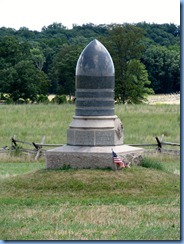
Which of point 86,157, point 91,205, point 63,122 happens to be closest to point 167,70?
point 63,122

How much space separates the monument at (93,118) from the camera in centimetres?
1842

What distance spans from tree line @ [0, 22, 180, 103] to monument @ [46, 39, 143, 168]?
2718 cm

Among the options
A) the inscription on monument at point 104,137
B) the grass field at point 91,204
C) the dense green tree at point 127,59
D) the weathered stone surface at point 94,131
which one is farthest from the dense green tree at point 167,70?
the inscription on monument at point 104,137

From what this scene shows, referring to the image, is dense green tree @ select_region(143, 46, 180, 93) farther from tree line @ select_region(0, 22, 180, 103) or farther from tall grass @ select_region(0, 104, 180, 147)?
tall grass @ select_region(0, 104, 180, 147)

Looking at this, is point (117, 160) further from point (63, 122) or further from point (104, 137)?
point (63, 122)

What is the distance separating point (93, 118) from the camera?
18.6 m

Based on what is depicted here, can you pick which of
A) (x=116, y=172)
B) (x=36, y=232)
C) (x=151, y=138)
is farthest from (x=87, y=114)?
(x=151, y=138)

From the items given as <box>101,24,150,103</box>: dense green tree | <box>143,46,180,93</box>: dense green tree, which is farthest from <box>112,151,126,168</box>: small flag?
<box>101,24,150,103</box>: dense green tree

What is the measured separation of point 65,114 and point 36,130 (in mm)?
5448

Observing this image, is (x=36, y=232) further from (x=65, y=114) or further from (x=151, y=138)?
(x=65, y=114)

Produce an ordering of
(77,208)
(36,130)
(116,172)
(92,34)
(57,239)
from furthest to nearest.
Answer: (92,34) < (36,130) < (116,172) < (77,208) < (57,239)

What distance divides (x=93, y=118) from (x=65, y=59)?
4464 centimetres

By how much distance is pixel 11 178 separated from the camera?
18828 mm

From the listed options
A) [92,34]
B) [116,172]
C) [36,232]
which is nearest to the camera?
[36,232]
